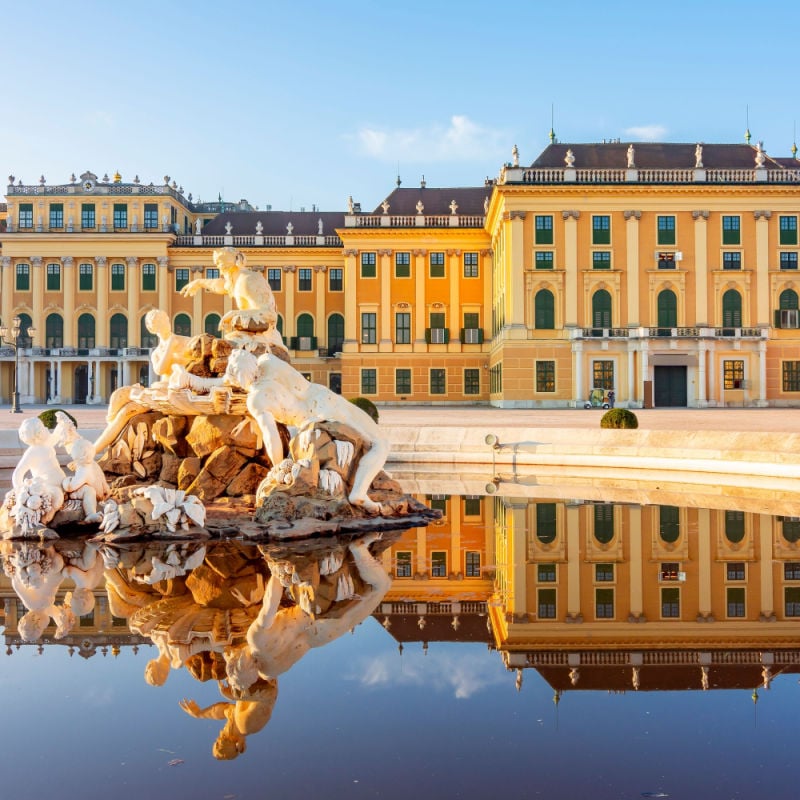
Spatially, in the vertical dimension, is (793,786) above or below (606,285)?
below

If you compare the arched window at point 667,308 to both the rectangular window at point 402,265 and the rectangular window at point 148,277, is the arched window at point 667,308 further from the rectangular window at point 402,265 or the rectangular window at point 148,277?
the rectangular window at point 148,277

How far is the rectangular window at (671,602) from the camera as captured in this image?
18.0 ft

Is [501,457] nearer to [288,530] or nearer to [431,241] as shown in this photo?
[288,530]

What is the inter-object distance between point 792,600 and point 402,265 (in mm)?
46519

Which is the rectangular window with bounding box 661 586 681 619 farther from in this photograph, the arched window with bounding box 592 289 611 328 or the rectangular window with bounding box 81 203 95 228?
the rectangular window with bounding box 81 203 95 228

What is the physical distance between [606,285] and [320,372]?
69.6 ft

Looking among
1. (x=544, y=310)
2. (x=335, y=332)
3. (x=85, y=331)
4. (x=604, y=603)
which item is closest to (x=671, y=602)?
(x=604, y=603)

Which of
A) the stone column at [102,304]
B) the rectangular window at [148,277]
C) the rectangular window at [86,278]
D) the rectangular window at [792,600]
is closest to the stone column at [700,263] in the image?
the rectangular window at [148,277]

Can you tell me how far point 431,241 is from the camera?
5112 cm

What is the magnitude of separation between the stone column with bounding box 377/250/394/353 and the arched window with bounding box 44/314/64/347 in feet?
72.1

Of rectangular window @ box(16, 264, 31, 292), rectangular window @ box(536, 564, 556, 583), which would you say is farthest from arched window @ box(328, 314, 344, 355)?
rectangular window @ box(536, 564, 556, 583)

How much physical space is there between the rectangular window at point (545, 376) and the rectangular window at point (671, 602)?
120 feet

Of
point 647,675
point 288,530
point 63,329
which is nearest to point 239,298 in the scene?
point 288,530

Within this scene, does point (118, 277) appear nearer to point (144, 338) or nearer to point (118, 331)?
Result: point (118, 331)
